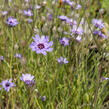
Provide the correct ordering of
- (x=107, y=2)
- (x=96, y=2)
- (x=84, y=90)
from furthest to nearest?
(x=96, y=2)
(x=107, y=2)
(x=84, y=90)

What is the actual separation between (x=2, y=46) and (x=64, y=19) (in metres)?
0.51

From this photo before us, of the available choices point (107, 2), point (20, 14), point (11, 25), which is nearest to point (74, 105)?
point (11, 25)

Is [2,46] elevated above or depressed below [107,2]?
below

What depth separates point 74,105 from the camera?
102 centimetres

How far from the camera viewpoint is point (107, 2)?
2.41 m

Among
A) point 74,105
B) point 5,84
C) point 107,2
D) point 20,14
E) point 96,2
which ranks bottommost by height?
point 74,105

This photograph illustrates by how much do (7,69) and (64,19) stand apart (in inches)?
21.1

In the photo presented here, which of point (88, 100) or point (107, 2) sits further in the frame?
point (107, 2)

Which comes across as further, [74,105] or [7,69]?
[7,69]

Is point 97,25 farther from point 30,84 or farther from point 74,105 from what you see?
point 30,84

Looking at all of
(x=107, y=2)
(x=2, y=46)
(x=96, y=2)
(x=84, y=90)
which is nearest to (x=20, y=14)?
(x=2, y=46)

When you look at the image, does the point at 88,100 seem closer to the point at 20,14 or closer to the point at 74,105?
the point at 74,105

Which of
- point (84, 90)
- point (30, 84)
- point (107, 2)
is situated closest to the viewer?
point (30, 84)

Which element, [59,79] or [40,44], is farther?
[59,79]
